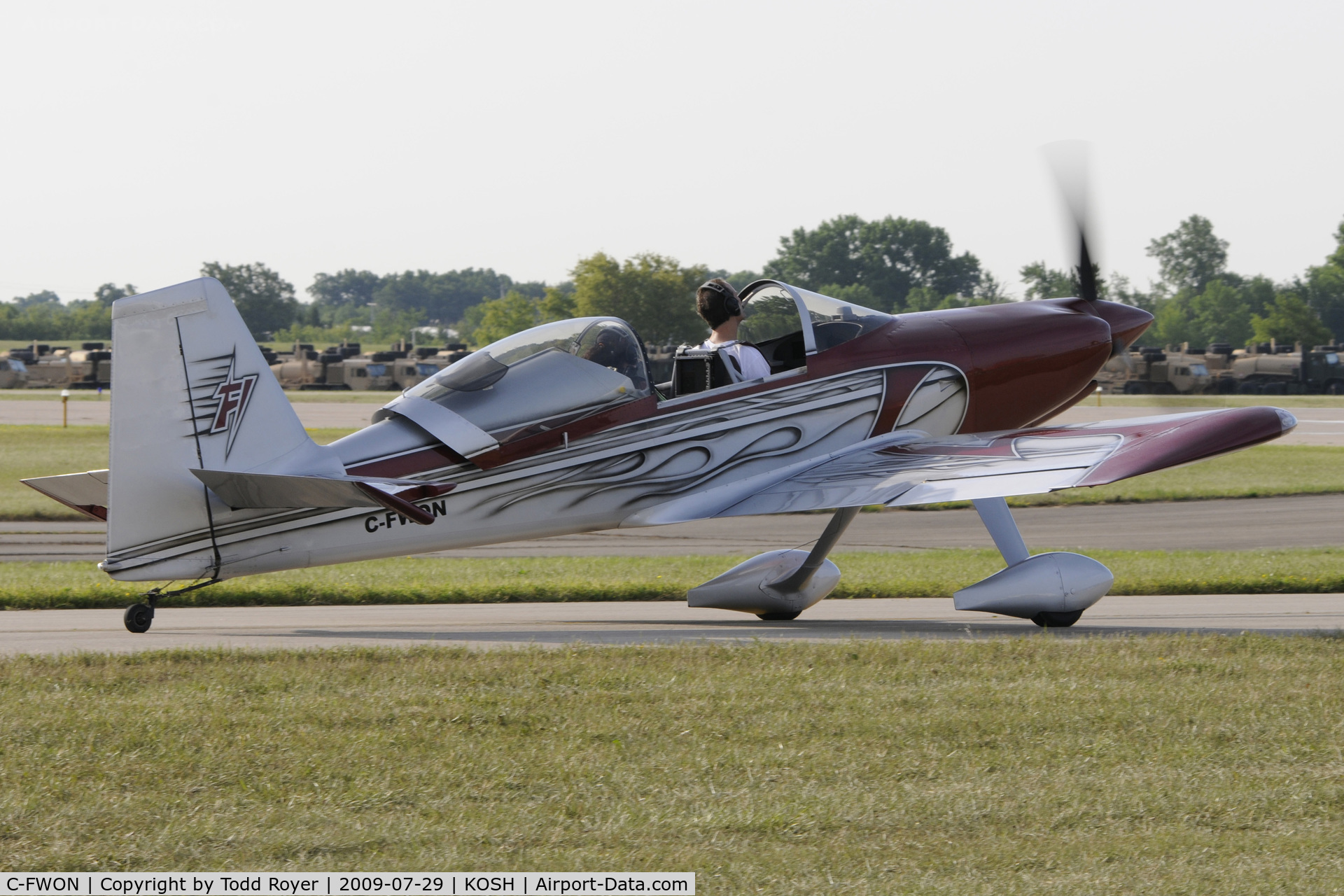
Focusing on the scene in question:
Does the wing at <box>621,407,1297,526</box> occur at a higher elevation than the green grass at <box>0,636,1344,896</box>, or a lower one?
higher

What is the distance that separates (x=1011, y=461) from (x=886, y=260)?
6121 inches

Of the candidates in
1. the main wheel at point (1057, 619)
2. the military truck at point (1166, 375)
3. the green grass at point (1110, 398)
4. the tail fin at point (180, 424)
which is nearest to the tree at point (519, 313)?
the green grass at point (1110, 398)

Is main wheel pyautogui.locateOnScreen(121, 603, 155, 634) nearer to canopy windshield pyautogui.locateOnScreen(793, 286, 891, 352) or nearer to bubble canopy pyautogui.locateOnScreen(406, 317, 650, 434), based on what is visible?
bubble canopy pyautogui.locateOnScreen(406, 317, 650, 434)

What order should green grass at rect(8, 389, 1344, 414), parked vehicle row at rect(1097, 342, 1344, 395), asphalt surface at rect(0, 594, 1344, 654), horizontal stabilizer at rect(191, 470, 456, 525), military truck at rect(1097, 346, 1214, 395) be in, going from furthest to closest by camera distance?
parked vehicle row at rect(1097, 342, 1344, 395) < military truck at rect(1097, 346, 1214, 395) < green grass at rect(8, 389, 1344, 414) < asphalt surface at rect(0, 594, 1344, 654) < horizontal stabilizer at rect(191, 470, 456, 525)

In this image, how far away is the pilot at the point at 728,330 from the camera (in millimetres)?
10555

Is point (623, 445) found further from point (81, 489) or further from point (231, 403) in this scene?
point (81, 489)

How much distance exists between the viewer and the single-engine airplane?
28.7 ft

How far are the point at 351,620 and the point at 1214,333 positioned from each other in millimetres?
152113

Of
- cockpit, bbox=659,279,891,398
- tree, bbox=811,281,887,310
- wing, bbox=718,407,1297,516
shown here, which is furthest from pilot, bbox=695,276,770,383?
tree, bbox=811,281,887,310

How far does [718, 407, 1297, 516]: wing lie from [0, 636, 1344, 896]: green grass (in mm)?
1291

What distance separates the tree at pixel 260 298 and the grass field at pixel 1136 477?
4730 inches

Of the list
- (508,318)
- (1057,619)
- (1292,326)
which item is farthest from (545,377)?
(1292,326)

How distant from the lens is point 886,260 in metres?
162

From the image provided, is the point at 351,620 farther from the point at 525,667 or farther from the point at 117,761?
the point at 117,761
